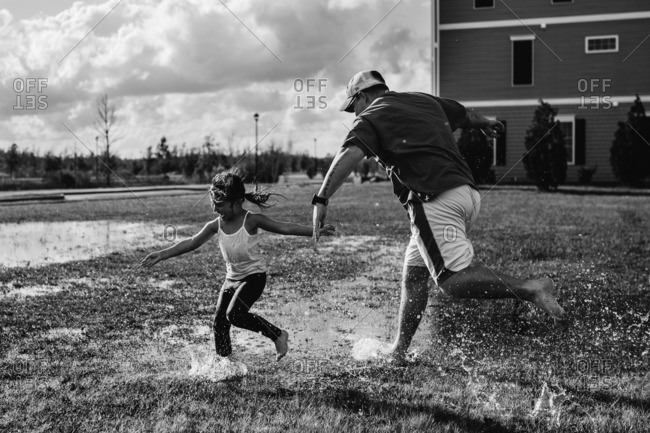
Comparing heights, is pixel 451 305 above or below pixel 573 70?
below

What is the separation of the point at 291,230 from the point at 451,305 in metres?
2.72

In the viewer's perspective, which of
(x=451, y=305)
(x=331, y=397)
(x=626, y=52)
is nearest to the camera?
(x=331, y=397)

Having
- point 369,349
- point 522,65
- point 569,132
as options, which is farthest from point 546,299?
point 522,65

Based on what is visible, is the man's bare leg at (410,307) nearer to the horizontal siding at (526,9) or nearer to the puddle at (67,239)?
the puddle at (67,239)

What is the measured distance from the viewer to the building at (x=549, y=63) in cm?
2889

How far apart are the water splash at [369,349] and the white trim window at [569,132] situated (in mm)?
25643

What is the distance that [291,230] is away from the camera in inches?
190

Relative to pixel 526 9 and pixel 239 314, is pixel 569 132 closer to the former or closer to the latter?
pixel 526 9

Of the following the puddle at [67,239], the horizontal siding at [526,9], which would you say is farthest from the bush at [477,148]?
the puddle at [67,239]

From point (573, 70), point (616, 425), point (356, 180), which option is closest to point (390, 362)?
point (616, 425)

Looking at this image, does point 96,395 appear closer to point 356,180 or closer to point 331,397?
point 331,397

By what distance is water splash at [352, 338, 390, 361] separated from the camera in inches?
202

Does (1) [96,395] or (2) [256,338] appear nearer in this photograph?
(1) [96,395]

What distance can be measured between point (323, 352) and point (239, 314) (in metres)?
0.78
